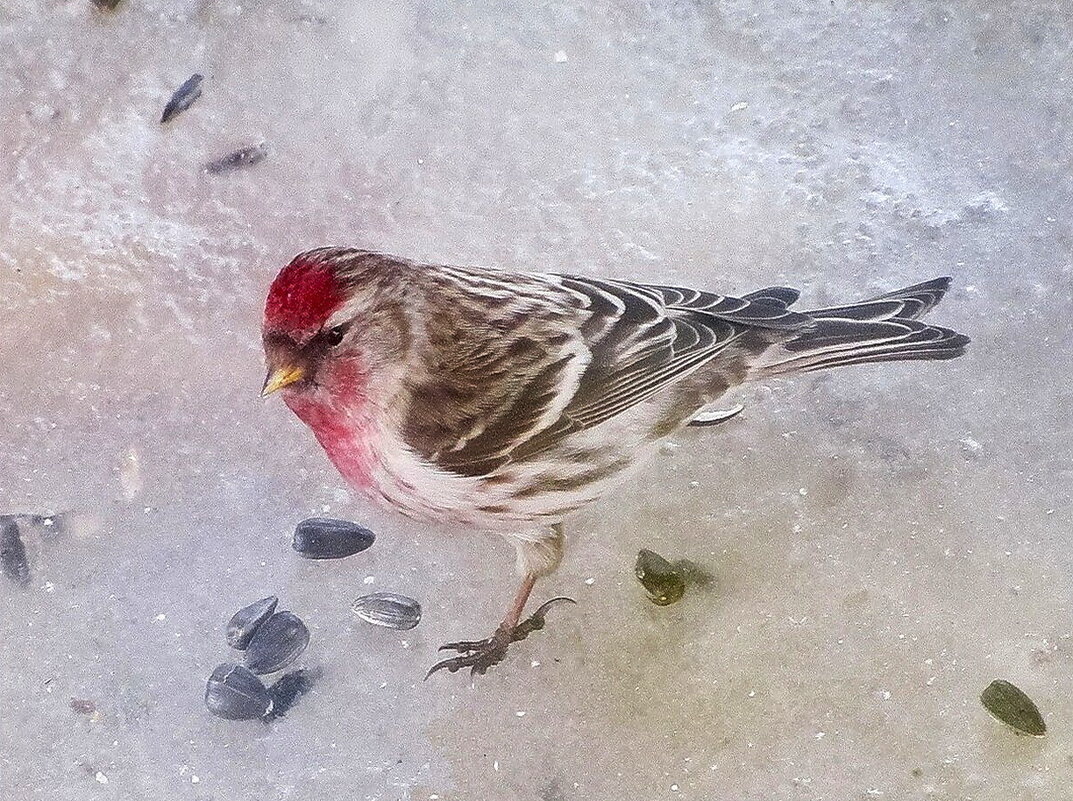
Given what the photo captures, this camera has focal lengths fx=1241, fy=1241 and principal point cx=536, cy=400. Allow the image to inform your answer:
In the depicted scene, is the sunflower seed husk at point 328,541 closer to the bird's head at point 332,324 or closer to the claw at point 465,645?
the claw at point 465,645

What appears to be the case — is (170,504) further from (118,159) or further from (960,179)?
(960,179)

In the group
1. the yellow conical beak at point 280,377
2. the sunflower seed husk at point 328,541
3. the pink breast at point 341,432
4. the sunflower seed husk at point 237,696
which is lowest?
the sunflower seed husk at point 237,696

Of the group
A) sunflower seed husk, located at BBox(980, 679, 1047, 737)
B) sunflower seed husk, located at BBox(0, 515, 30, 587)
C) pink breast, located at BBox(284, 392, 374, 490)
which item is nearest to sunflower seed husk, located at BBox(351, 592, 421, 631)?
pink breast, located at BBox(284, 392, 374, 490)

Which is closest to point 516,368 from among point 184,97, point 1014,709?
point 1014,709

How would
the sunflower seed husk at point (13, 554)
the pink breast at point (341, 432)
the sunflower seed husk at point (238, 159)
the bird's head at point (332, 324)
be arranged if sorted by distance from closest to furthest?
the bird's head at point (332, 324)
the pink breast at point (341, 432)
the sunflower seed husk at point (13, 554)
the sunflower seed husk at point (238, 159)

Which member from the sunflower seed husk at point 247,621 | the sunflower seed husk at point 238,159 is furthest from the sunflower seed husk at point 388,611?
the sunflower seed husk at point 238,159

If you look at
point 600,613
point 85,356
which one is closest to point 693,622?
point 600,613
